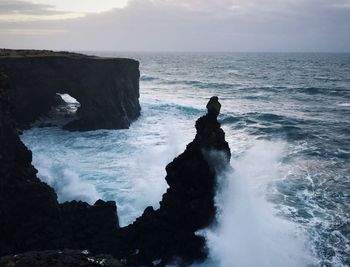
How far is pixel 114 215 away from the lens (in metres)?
22.8

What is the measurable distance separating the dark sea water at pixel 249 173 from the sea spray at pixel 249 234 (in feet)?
0.18

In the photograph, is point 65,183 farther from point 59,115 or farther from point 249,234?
point 59,115

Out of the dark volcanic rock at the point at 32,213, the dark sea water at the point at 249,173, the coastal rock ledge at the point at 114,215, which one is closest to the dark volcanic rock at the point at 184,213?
the coastal rock ledge at the point at 114,215

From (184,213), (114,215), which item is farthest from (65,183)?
(184,213)

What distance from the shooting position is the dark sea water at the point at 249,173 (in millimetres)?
21688

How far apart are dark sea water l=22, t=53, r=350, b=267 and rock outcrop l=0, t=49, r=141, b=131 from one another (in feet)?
7.87

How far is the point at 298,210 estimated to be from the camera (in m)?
25.9

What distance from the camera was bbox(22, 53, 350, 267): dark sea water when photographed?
21688 millimetres

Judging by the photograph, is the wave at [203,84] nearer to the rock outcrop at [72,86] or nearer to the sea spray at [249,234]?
the rock outcrop at [72,86]

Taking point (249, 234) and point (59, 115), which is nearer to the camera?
point (249, 234)

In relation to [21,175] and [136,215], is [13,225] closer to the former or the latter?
[21,175]

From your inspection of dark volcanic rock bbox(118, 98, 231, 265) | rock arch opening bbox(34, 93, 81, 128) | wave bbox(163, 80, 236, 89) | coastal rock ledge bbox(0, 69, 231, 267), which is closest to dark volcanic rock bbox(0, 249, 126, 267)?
coastal rock ledge bbox(0, 69, 231, 267)

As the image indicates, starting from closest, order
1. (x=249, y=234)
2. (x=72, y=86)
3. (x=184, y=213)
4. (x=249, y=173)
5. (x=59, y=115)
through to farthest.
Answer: (x=184, y=213) < (x=249, y=234) < (x=249, y=173) < (x=72, y=86) < (x=59, y=115)

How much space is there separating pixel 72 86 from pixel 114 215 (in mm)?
24769
